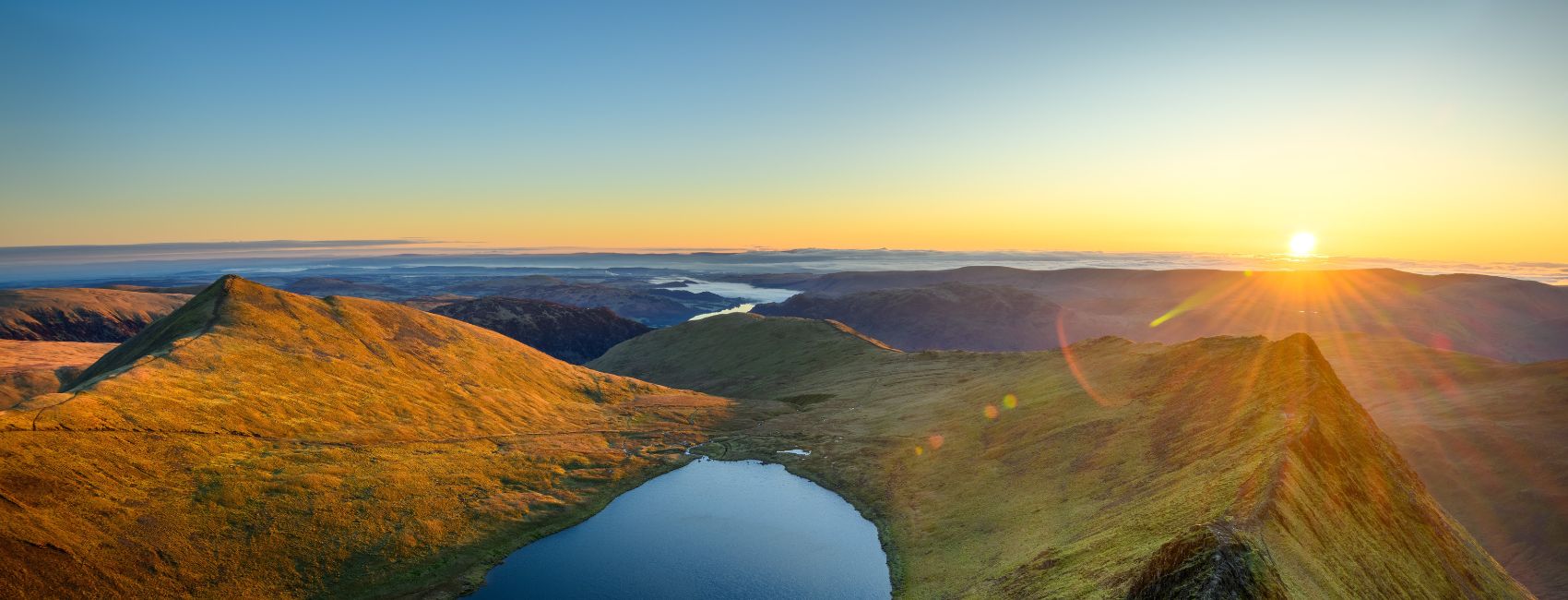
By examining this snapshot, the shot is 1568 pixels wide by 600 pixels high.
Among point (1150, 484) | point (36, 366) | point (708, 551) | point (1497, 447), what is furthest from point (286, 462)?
point (36, 366)

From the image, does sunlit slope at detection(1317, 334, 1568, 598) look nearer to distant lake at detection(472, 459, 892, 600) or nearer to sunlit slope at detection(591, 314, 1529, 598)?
sunlit slope at detection(591, 314, 1529, 598)

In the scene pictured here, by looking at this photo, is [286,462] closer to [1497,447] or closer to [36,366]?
[1497,447]

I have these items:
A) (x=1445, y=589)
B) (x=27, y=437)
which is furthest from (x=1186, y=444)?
(x=27, y=437)

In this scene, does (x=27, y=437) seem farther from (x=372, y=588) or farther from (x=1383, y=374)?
(x=1383, y=374)

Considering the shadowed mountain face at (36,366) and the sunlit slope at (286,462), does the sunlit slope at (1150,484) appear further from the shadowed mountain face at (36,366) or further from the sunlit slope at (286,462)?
the shadowed mountain face at (36,366)

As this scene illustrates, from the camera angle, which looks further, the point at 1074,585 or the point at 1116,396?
the point at 1116,396

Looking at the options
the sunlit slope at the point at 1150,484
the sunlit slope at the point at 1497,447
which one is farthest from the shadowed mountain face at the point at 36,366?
the sunlit slope at the point at 1497,447

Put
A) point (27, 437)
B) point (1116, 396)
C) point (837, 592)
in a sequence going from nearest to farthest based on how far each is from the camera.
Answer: point (27, 437) → point (837, 592) → point (1116, 396)
